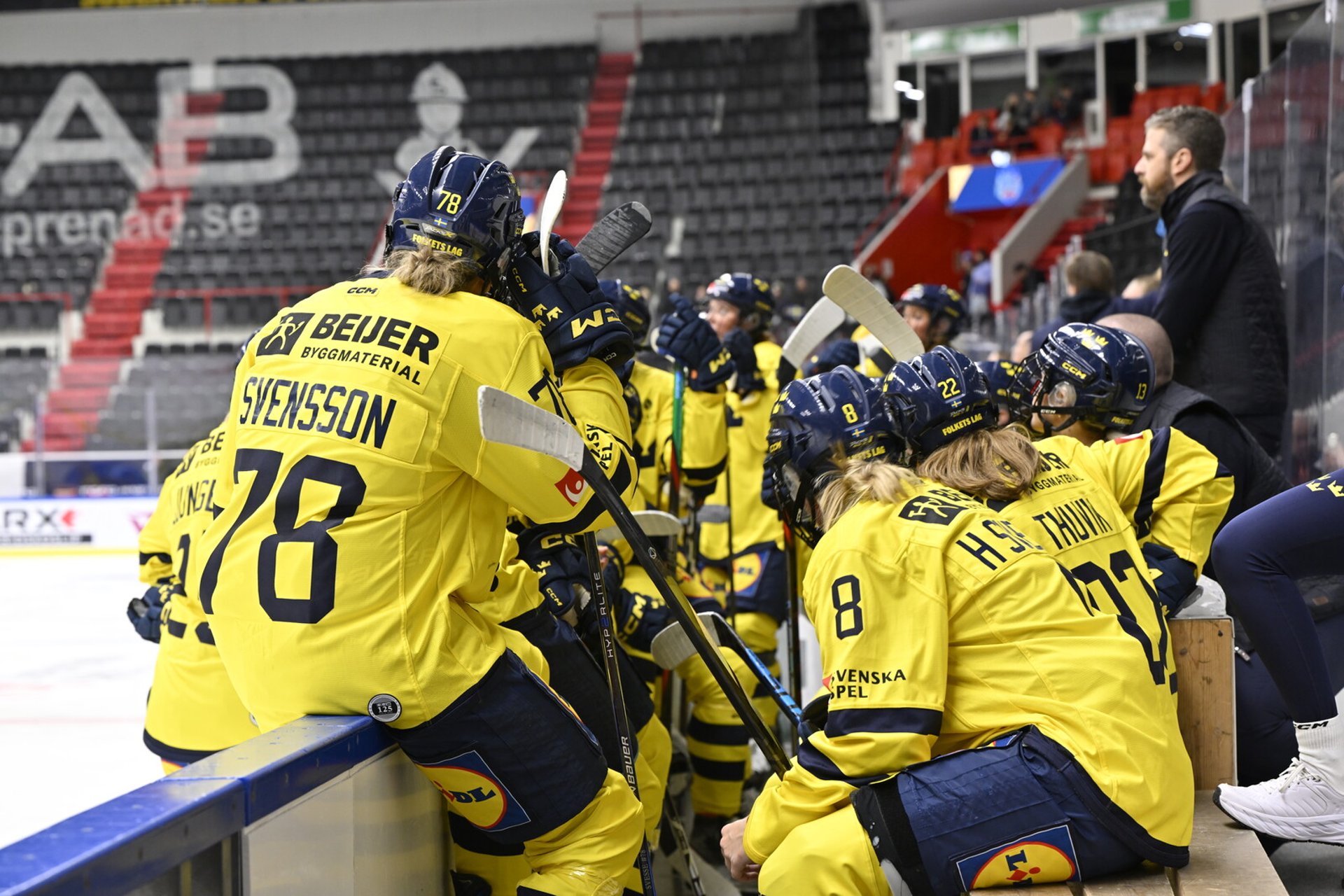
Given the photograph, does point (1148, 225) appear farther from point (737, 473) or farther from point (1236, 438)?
point (1236, 438)

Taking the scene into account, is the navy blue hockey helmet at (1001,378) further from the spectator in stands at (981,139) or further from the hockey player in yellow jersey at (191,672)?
the spectator in stands at (981,139)

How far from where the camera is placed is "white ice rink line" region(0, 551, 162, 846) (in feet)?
13.2

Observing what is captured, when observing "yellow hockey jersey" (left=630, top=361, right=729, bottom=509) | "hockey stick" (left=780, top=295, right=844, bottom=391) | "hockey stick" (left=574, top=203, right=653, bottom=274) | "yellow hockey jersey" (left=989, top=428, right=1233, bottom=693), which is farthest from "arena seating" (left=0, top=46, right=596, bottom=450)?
"yellow hockey jersey" (left=989, top=428, right=1233, bottom=693)

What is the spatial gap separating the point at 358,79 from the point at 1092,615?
743 inches

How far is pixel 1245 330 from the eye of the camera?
3.48m

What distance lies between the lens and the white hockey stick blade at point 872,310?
10.1 feet

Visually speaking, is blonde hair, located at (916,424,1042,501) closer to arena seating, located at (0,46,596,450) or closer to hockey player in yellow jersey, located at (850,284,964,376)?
hockey player in yellow jersey, located at (850,284,964,376)

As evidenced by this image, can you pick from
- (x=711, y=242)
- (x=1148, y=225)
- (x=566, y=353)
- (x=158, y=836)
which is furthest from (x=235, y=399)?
(x=711, y=242)

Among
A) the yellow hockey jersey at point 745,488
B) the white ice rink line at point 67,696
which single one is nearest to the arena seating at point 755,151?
the white ice rink line at point 67,696

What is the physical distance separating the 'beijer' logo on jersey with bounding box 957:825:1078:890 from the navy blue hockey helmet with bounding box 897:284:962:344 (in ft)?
10.1

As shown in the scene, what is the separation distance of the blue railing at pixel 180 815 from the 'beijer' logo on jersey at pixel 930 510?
29.7 inches

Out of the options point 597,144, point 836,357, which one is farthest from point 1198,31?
point 836,357

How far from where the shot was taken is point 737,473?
171 inches

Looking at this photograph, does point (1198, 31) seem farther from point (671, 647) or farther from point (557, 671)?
point (557, 671)
